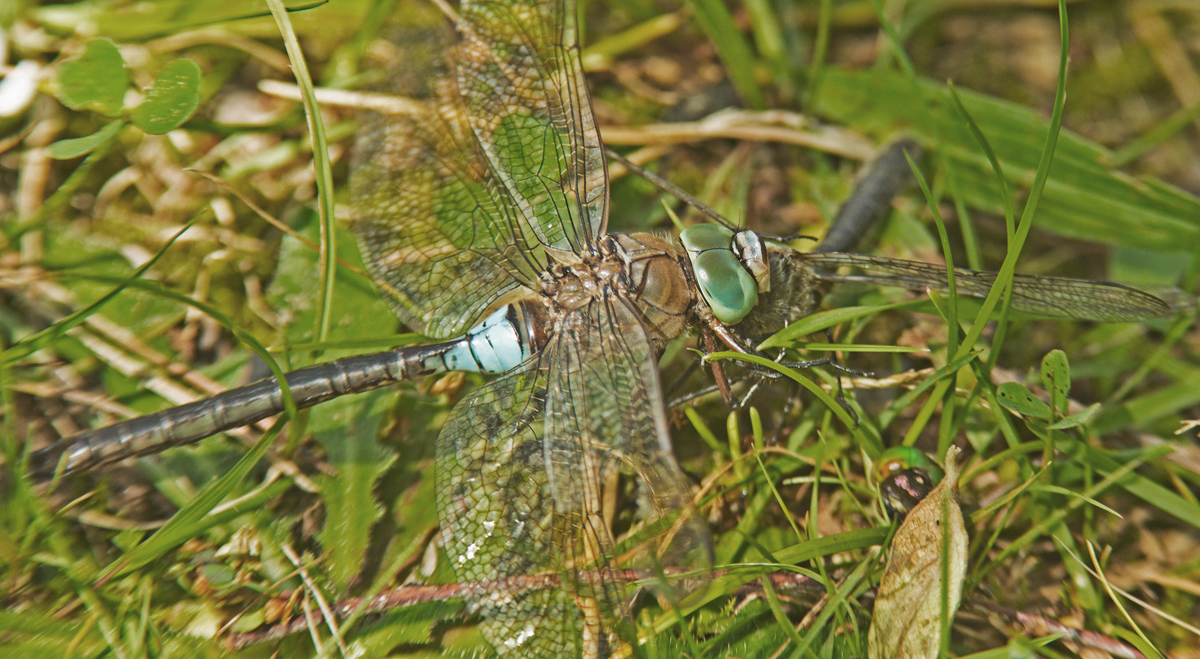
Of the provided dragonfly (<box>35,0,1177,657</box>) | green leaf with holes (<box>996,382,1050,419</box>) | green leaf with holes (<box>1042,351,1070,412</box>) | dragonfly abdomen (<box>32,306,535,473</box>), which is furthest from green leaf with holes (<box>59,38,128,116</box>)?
green leaf with holes (<box>1042,351,1070,412</box>)

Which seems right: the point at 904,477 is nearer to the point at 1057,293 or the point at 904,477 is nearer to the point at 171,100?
the point at 1057,293

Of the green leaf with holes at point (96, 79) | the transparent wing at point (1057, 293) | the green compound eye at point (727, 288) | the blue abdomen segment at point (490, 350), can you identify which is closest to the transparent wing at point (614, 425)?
the blue abdomen segment at point (490, 350)

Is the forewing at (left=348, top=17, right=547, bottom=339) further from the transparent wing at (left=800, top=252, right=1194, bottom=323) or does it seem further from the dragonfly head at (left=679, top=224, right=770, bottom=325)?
the transparent wing at (left=800, top=252, right=1194, bottom=323)

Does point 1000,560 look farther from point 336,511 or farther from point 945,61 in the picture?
point 945,61

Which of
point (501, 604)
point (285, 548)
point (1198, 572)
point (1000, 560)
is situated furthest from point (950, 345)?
point (285, 548)

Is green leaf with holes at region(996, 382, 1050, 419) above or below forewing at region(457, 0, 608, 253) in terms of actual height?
below

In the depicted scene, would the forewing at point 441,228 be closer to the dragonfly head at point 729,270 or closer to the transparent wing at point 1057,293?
the dragonfly head at point 729,270

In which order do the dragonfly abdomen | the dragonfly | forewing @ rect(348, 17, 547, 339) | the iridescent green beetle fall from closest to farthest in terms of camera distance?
the dragonfly
the iridescent green beetle
the dragonfly abdomen
forewing @ rect(348, 17, 547, 339)

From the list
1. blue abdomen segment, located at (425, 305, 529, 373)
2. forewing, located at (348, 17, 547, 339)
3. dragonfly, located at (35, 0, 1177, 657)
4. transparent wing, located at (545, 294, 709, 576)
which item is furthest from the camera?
forewing, located at (348, 17, 547, 339)
